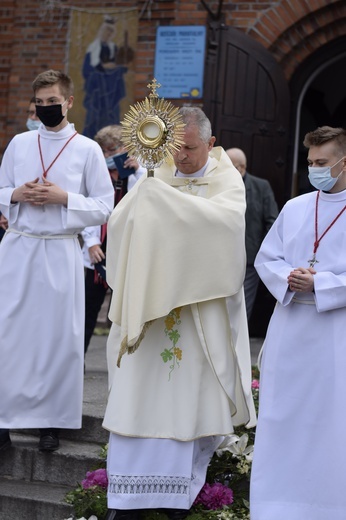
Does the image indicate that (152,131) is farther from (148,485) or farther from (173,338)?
(148,485)

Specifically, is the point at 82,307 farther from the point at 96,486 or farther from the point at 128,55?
the point at 128,55

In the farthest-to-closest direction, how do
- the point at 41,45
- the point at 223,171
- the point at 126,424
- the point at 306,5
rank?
the point at 41,45 → the point at 306,5 → the point at 223,171 → the point at 126,424

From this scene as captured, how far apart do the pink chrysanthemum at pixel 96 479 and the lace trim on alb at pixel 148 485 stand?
1.53 feet

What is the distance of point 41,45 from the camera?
10898 millimetres

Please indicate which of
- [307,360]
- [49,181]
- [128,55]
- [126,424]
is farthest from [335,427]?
[128,55]

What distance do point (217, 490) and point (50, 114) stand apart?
238cm

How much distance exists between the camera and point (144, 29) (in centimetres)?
1048

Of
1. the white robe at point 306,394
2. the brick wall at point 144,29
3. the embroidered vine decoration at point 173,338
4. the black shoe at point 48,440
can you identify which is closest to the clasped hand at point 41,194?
the embroidered vine decoration at point 173,338

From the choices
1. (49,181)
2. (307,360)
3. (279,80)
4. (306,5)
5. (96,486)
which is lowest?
(96,486)

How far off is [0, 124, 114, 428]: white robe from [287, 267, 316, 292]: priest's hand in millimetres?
1568

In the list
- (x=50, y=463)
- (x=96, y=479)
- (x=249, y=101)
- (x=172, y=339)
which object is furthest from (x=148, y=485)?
(x=249, y=101)

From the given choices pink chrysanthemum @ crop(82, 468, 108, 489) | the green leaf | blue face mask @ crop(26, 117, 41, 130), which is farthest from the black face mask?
pink chrysanthemum @ crop(82, 468, 108, 489)

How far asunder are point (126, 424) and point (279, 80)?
18.6ft

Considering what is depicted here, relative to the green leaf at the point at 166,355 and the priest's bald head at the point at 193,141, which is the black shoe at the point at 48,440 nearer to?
the green leaf at the point at 166,355
